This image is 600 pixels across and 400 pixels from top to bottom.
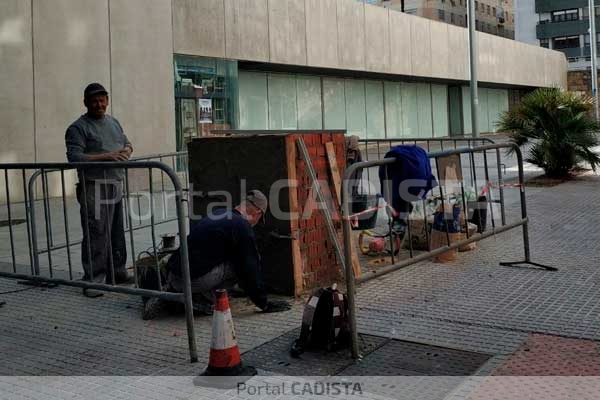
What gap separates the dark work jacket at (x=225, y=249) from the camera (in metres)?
5.27

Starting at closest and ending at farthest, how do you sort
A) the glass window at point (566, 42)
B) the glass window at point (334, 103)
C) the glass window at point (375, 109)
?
the glass window at point (334, 103), the glass window at point (375, 109), the glass window at point (566, 42)

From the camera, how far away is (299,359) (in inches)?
179

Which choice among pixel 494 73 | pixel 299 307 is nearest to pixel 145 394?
pixel 299 307

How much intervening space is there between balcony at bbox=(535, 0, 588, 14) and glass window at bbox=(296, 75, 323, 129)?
2444 inches

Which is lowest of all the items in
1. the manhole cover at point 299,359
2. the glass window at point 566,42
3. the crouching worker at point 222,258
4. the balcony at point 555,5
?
the manhole cover at point 299,359

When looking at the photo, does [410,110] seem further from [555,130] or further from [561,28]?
[561,28]

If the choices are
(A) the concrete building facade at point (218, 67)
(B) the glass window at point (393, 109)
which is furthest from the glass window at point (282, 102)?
(B) the glass window at point (393, 109)

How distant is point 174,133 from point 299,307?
523 inches

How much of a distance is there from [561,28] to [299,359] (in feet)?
276

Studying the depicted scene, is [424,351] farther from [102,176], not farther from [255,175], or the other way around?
[102,176]

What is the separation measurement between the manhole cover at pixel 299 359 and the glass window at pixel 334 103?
23362mm

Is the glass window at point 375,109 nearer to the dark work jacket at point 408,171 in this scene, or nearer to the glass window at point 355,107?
the glass window at point 355,107

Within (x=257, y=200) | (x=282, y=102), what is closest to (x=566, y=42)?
(x=282, y=102)

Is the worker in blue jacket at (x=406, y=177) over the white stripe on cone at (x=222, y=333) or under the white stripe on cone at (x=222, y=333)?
over
